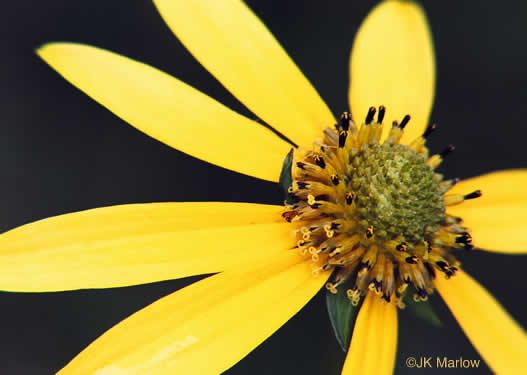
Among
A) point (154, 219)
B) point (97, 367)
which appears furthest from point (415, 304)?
point (97, 367)

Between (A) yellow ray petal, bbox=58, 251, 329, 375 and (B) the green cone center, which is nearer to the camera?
(A) yellow ray petal, bbox=58, 251, 329, 375

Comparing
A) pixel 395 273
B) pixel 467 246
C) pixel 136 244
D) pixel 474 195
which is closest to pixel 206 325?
pixel 136 244

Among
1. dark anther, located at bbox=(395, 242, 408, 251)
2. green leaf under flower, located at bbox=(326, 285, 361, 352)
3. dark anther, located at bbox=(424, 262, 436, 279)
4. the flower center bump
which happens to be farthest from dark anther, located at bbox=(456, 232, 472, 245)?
green leaf under flower, located at bbox=(326, 285, 361, 352)

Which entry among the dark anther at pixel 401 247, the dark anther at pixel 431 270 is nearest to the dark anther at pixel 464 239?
the dark anther at pixel 431 270

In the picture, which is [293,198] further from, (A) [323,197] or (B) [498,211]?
(B) [498,211]

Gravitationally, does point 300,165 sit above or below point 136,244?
above

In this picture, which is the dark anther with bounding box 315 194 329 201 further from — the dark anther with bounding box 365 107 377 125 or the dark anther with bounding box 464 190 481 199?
the dark anther with bounding box 464 190 481 199

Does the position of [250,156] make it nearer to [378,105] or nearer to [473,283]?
[378,105]
